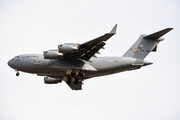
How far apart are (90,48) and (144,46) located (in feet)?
14.4

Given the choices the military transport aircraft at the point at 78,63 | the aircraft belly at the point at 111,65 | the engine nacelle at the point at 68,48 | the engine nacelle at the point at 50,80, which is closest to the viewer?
the engine nacelle at the point at 68,48

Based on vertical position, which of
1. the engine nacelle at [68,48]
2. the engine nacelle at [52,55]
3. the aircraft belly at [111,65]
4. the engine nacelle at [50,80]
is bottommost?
the engine nacelle at [50,80]

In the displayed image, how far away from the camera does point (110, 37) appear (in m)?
20.2

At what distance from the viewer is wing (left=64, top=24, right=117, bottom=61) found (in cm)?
2039

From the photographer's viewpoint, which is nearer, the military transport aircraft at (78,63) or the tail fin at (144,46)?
the military transport aircraft at (78,63)

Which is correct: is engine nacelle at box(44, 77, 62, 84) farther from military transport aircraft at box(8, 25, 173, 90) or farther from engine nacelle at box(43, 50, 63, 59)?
engine nacelle at box(43, 50, 63, 59)

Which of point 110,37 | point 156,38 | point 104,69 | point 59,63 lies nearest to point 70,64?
point 59,63

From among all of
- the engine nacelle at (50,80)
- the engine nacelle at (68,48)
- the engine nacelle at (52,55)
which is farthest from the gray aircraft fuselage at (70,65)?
the engine nacelle at (50,80)

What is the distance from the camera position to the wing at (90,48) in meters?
20.4

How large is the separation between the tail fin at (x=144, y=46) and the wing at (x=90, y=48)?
3020mm

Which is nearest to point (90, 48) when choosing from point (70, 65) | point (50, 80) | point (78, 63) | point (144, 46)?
point (78, 63)

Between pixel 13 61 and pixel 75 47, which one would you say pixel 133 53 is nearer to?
pixel 75 47

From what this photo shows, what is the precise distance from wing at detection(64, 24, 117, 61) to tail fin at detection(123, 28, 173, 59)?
302cm

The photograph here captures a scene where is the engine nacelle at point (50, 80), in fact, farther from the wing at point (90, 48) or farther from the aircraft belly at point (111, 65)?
the wing at point (90, 48)
